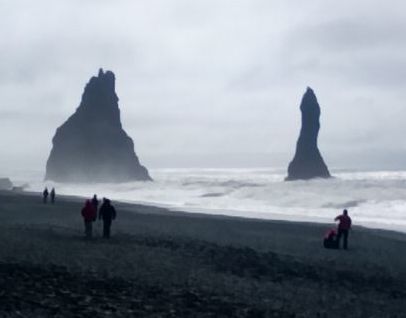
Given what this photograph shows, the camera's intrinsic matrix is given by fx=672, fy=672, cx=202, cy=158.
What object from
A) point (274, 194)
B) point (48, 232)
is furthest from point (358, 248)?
point (274, 194)

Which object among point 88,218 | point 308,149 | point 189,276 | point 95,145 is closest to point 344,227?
point 88,218

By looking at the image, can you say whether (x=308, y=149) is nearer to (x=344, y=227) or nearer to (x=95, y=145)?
(x=95, y=145)

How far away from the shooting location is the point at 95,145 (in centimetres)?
17738

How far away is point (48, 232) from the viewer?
2952 cm

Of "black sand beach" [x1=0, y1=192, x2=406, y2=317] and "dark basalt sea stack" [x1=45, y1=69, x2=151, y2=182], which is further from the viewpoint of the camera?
"dark basalt sea stack" [x1=45, y1=69, x2=151, y2=182]

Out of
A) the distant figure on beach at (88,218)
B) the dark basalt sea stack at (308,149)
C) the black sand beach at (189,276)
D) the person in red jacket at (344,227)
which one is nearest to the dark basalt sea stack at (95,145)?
the dark basalt sea stack at (308,149)

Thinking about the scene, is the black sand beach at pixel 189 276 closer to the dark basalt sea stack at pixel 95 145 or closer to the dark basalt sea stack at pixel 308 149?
the dark basalt sea stack at pixel 308 149

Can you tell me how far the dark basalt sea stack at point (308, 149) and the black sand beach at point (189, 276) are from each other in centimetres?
11163

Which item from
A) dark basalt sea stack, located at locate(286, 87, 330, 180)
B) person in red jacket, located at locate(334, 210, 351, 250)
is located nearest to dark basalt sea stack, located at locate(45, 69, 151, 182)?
dark basalt sea stack, located at locate(286, 87, 330, 180)

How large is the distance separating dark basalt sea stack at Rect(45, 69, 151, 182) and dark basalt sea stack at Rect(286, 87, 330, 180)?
4568cm

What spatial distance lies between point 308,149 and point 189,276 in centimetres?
12973

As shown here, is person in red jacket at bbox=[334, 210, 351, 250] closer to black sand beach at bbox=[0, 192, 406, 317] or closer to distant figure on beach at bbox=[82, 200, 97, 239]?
black sand beach at bbox=[0, 192, 406, 317]

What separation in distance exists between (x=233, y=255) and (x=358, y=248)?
28.1 feet

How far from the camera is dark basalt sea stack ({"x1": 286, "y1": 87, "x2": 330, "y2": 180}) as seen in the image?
144m
